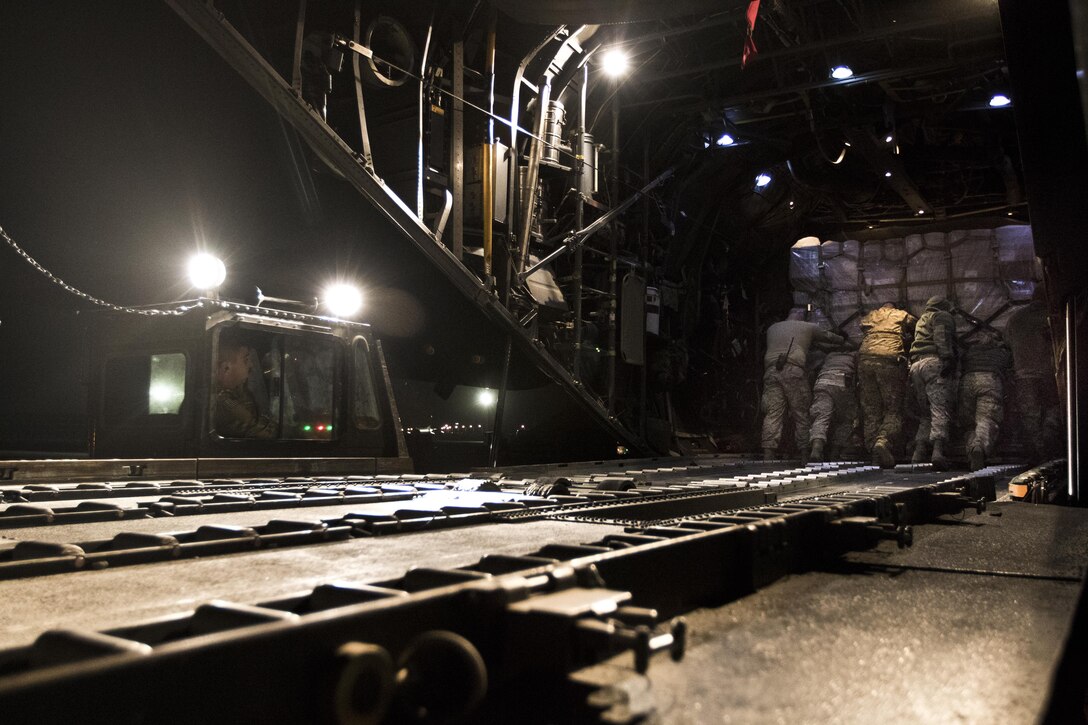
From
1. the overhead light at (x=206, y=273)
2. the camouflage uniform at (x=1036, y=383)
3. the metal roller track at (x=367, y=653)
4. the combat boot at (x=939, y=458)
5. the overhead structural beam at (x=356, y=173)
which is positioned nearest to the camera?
the metal roller track at (x=367, y=653)

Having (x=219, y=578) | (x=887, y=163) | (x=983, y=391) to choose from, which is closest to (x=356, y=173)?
(x=219, y=578)

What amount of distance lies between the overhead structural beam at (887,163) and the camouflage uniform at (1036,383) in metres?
3.64

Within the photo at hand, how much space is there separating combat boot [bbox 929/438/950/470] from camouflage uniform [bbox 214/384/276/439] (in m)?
7.07

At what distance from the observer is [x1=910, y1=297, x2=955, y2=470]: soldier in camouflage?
11828 millimetres

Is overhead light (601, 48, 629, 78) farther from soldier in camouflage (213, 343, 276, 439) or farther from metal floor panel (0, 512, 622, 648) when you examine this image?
metal floor panel (0, 512, 622, 648)

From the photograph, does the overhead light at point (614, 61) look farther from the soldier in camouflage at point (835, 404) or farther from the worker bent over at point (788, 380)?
the soldier in camouflage at point (835, 404)

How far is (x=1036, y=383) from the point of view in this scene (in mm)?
11609

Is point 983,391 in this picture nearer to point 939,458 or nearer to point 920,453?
point 920,453

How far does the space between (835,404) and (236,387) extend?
9692 mm

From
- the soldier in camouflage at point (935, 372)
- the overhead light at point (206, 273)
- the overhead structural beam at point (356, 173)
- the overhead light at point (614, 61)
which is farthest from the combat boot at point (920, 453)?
the overhead light at point (206, 273)

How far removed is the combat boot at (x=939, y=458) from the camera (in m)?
9.44

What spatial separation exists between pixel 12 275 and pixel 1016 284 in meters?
13.9

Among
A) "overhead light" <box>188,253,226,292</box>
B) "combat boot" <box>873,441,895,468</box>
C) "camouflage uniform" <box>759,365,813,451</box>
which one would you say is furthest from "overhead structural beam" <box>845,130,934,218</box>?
"overhead light" <box>188,253,226,292</box>

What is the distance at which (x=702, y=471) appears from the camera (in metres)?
7.02
